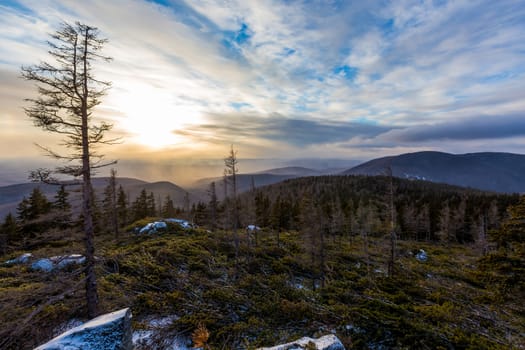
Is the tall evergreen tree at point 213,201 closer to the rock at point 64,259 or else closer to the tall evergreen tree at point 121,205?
the tall evergreen tree at point 121,205

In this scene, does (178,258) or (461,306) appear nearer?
(461,306)

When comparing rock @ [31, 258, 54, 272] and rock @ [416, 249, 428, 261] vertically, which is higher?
rock @ [31, 258, 54, 272]

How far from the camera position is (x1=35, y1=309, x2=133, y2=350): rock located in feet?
20.2

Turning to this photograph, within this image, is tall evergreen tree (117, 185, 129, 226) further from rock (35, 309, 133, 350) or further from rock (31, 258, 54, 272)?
rock (35, 309, 133, 350)

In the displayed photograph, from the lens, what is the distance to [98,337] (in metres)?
6.41

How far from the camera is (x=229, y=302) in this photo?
13.0 m

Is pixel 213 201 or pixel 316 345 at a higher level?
pixel 213 201

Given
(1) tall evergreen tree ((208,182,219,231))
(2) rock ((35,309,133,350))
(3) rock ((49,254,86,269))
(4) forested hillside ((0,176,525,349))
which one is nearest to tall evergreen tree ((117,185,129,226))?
(1) tall evergreen tree ((208,182,219,231))

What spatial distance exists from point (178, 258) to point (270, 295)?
10.3 m

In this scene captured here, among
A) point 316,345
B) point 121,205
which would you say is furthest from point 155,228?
point 316,345

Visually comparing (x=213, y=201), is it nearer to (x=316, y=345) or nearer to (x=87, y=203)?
(x=87, y=203)

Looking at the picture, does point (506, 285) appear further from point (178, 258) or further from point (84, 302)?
point (178, 258)

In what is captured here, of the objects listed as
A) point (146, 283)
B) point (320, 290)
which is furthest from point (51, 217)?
point (320, 290)

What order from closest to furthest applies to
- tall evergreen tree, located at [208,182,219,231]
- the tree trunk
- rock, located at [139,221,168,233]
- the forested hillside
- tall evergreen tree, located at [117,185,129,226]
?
the forested hillside, the tree trunk, rock, located at [139,221,168,233], tall evergreen tree, located at [208,182,219,231], tall evergreen tree, located at [117,185,129,226]
